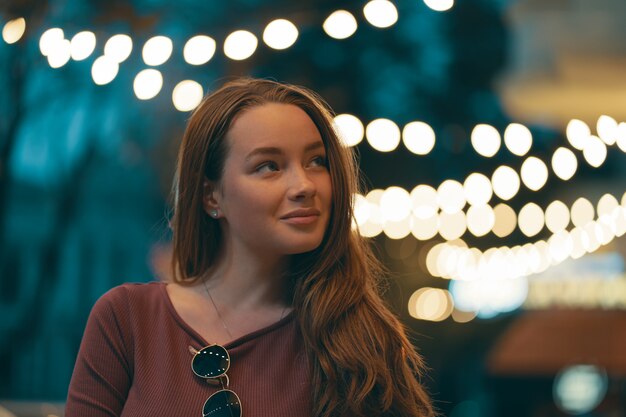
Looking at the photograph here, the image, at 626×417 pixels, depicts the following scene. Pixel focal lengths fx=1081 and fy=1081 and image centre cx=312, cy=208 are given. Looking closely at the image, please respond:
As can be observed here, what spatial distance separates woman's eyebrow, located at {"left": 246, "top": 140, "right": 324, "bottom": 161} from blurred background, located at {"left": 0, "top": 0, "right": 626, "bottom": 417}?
3876 millimetres

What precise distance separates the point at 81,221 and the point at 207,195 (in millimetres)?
5356

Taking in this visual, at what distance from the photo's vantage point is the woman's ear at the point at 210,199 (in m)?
2.30

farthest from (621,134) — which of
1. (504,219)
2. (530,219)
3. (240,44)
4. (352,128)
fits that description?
(240,44)

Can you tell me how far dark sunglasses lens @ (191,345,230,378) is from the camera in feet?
7.02

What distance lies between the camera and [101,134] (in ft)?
23.9

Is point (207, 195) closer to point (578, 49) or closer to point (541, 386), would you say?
point (578, 49)

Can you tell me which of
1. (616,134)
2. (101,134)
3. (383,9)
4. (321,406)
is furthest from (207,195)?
(101,134)

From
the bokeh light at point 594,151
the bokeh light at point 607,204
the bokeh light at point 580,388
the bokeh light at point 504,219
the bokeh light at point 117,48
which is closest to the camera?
the bokeh light at point 117,48

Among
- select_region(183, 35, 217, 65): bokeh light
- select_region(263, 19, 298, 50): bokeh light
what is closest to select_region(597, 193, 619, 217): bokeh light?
select_region(263, 19, 298, 50): bokeh light

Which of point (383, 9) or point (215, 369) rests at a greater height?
point (383, 9)

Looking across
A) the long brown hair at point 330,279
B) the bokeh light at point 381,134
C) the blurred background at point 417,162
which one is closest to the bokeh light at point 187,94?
the blurred background at point 417,162

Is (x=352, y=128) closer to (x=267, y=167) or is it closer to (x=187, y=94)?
(x=187, y=94)

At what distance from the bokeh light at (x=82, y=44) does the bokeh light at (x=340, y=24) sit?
1304mm

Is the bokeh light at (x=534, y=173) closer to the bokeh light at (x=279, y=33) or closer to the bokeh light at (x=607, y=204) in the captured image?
the bokeh light at (x=607, y=204)
